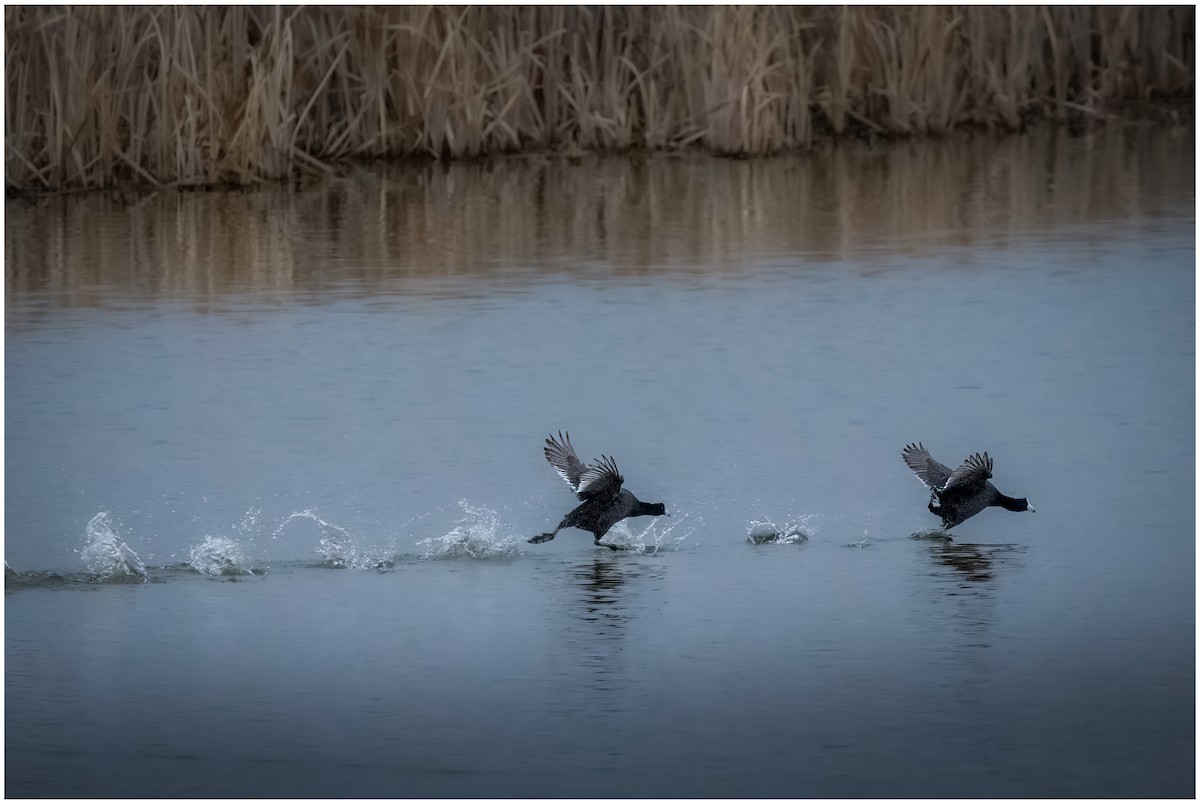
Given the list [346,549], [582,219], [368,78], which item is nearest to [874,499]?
[346,549]

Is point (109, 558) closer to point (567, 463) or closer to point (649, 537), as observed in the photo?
point (567, 463)

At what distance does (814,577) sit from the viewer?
665cm

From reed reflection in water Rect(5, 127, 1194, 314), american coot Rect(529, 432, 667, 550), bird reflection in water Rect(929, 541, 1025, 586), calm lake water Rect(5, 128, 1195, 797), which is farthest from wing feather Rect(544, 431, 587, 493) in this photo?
reed reflection in water Rect(5, 127, 1194, 314)

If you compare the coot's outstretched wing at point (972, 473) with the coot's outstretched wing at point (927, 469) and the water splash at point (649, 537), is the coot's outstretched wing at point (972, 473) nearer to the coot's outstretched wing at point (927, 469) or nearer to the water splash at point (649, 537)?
the coot's outstretched wing at point (927, 469)

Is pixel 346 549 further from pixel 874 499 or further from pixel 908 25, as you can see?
pixel 908 25

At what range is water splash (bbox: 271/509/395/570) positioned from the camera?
6871mm

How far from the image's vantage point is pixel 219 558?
695cm

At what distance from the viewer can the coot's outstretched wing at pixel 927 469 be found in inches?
280

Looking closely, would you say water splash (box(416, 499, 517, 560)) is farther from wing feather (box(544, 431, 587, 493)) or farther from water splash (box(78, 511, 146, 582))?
water splash (box(78, 511, 146, 582))

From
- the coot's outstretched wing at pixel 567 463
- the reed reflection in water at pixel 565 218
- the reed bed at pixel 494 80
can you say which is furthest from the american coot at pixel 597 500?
the reed bed at pixel 494 80

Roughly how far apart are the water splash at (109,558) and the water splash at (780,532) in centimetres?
198

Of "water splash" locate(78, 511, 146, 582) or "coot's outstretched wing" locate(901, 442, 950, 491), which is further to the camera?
"coot's outstretched wing" locate(901, 442, 950, 491)

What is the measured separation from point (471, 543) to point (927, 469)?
5.00ft

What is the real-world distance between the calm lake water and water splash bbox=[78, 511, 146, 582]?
1 centimetres
